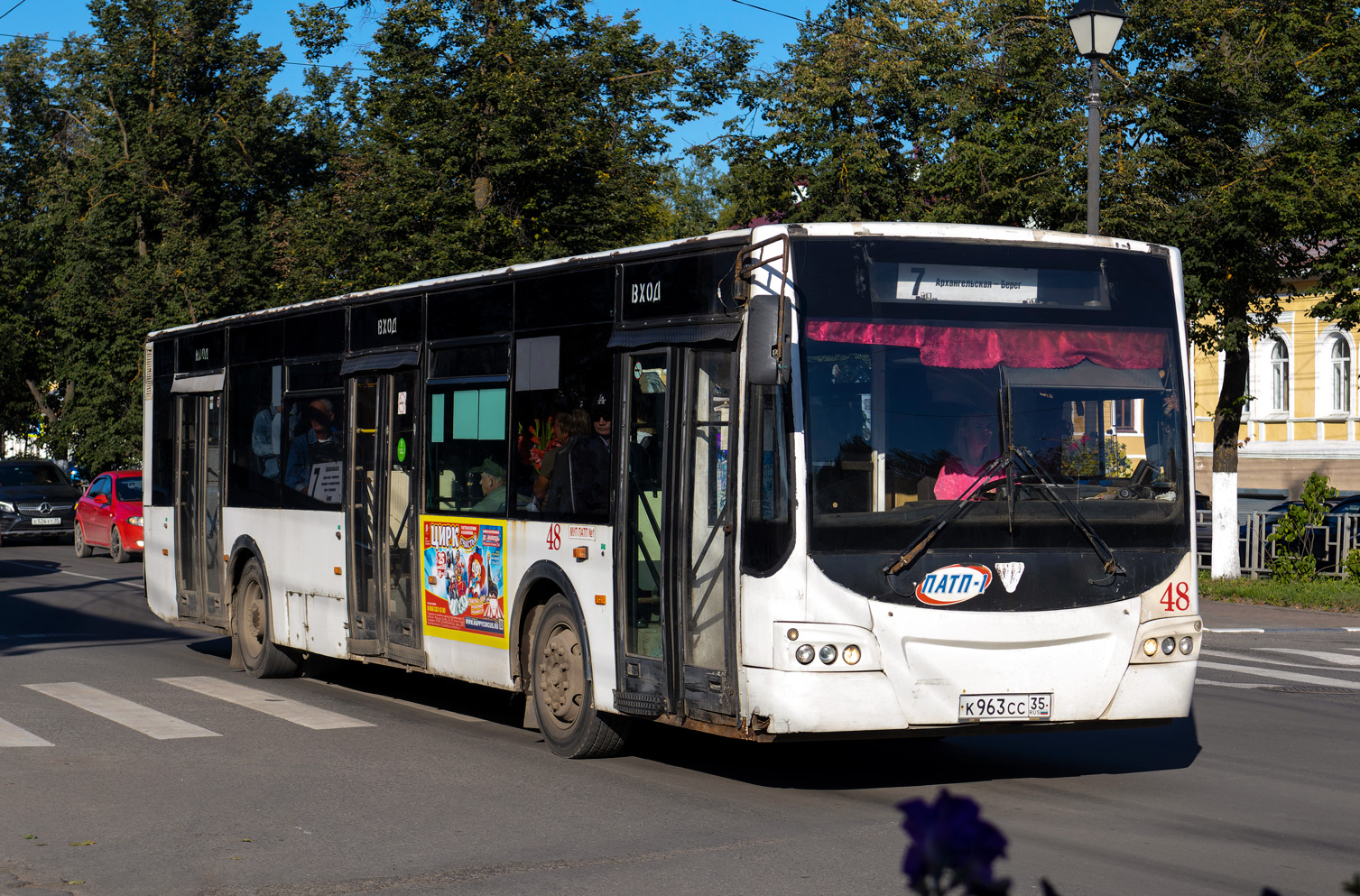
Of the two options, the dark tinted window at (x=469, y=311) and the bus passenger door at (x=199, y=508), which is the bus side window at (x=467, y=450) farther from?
the bus passenger door at (x=199, y=508)

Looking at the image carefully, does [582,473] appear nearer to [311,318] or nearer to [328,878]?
[328,878]

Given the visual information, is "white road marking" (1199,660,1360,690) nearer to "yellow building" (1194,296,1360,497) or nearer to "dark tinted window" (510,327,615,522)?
"dark tinted window" (510,327,615,522)

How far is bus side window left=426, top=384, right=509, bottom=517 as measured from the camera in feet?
34.7

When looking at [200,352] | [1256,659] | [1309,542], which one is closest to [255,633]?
[200,352]

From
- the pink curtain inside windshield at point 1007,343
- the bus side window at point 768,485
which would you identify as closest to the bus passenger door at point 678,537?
the bus side window at point 768,485

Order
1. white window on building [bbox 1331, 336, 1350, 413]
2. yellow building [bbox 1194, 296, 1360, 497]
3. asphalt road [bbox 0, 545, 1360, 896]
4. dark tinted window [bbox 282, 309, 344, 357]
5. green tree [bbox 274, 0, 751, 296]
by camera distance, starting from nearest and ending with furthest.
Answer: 1. asphalt road [bbox 0, 545, 1360, 896]
2. dark tinted window [bbox 282, 309, 344, 357]
3. green tree [bbox 274, 0, 751, 296]
4. yellow building [bbox 1194, 296, 1360, 497]
5. white window on building [bbox 1331, 336, 1350, 413]

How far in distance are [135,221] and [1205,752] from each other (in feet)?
127

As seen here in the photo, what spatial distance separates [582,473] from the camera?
962cm

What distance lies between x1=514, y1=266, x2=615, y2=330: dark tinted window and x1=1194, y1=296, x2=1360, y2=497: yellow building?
40401mm

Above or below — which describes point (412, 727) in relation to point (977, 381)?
below

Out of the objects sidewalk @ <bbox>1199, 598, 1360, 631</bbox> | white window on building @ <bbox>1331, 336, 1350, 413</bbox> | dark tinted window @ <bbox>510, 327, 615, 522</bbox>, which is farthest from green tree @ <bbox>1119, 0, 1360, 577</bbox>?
white window on building @ <bbox>1331, 336, 1350, 413</bbox>

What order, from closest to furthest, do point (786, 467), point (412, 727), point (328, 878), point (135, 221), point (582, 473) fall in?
point (328, 878) → point (786, 467) → point (582, 473) → point (412, 727) → point (135, 221)

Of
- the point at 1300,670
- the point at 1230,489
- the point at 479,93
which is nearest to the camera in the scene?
the point at 1300,670

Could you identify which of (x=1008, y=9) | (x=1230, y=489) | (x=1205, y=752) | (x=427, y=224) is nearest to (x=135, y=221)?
(x=427, y=224)
